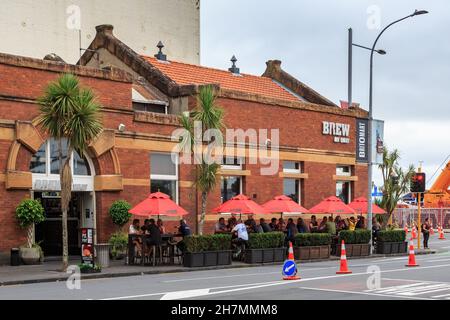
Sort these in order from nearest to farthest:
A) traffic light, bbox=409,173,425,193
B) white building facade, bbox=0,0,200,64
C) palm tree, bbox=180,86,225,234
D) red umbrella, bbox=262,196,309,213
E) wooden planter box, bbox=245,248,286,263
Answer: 1. wooden planter box, bbox=245,248,286,263
2. palm tree, bbox=180,86,225,234
3. red umbrella, bbox=262,196,309,213
4. traffic light, bbox=409,173,425,193
5. white building facade, bbox=0,0,200,64

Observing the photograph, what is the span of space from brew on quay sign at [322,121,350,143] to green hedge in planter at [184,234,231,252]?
14.1 meters

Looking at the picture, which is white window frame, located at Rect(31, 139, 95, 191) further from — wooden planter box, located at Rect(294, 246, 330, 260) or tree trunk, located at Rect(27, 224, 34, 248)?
wooden planter box, located at Rect(294, 246, 330, 260)

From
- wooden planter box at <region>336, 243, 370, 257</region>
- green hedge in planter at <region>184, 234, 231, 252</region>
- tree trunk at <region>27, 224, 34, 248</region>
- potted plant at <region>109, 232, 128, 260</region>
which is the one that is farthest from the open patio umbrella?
tree trunk at <region>27, 224, 34, 248</region>

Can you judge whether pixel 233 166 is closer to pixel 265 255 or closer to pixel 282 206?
pixel 282 206

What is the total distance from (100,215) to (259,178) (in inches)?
366

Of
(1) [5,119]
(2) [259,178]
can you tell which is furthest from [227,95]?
(1) [5,119]

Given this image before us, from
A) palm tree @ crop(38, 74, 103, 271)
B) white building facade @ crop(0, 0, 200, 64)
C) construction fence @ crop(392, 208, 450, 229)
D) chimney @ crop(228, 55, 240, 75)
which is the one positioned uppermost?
white building facade @ crop(0, 0, 200, 64)

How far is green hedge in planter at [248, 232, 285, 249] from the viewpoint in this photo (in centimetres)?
2786

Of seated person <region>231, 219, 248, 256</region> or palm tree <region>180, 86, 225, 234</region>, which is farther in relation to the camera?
palm tree <region>180, 86, 225, 234</region>

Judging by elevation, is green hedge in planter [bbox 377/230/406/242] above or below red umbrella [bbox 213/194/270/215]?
below

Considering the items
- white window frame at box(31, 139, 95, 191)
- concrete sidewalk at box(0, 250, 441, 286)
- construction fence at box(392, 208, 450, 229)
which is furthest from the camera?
construction fence at box(392, 208, 450, 229)

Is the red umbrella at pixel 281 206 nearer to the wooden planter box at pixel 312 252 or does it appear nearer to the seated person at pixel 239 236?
the wooden planter box at pixel 312 252

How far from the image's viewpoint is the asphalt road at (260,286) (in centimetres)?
1619

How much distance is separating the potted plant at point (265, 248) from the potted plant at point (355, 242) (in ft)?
13.9
